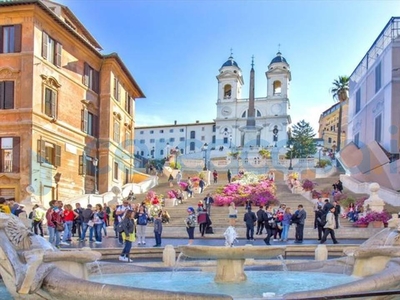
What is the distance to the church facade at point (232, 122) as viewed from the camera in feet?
330

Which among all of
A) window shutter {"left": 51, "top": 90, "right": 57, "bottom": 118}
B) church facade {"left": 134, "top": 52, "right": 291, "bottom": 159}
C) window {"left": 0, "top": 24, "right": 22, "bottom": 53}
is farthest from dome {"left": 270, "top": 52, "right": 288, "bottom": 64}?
window {"left": 0, "top": 24, "right": 22, "bottom": 53}

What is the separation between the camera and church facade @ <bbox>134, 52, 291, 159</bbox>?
101 metres

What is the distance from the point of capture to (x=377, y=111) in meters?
34.1

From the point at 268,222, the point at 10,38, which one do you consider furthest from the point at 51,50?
the point at 268,222

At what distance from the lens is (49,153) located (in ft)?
98.2

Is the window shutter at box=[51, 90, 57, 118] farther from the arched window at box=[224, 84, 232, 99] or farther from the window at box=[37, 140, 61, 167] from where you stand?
the arched window at box=[224, 84, 232, 99]

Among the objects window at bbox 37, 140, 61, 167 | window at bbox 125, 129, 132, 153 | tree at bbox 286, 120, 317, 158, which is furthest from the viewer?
tree at bbox 286, 120, 317, 158

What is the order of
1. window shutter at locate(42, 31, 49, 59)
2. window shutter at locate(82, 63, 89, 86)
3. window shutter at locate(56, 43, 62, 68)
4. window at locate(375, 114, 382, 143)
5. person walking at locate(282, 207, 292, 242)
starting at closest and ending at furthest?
person walking at locate(282, 207, 292, 242) < window shutter at locate(42, 31, 49, 59) < window shutter at locate(56, 43, 62, 68) < window at locate(375, 114, 382, 143) < window shutter at locate(82, 63, 89, 86)

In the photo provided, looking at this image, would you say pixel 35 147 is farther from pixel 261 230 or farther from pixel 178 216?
pixel 261 230

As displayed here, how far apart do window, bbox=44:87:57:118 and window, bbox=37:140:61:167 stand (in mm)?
1931

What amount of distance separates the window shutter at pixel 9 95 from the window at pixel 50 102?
76.5 inches

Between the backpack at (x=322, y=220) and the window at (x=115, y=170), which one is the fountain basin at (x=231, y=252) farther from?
the window at (x=115, y=170)

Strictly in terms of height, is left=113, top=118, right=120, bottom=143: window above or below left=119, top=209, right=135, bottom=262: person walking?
above

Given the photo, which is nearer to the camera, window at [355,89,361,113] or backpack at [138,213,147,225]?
backpack at [138,213,147,225]
